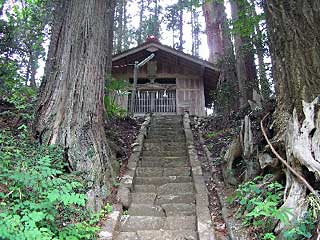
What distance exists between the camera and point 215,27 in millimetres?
13438

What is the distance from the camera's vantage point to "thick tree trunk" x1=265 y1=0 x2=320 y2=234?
10.9ft

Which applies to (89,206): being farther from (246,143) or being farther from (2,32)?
(2,32)

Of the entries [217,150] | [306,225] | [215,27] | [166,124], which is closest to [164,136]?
[166,124]

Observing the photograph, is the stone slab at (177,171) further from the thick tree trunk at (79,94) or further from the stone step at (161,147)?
the thick tree trunk at (79,94)

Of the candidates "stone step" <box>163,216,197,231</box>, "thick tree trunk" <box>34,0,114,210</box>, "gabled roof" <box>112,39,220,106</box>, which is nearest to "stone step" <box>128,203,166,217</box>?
"stone step" <box>163,216,197,231</box>

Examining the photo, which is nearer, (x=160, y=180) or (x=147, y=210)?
(x=147, y=210)

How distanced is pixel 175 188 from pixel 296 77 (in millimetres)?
2580

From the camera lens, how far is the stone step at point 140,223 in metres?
3.97

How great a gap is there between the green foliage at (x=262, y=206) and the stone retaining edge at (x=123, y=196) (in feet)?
5.17

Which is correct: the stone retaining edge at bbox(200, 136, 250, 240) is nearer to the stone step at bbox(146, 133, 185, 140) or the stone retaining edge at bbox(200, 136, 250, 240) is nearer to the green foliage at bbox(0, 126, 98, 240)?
the green foliage at bbox(0, 126, 98, 240)

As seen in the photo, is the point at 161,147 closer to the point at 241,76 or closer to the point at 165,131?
the point at 165,131

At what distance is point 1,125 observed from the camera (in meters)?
5.56

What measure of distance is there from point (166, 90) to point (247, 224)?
10.5 meters

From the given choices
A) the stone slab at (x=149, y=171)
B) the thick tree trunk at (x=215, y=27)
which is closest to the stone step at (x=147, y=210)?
the stone slab at (x=149, y=171)
